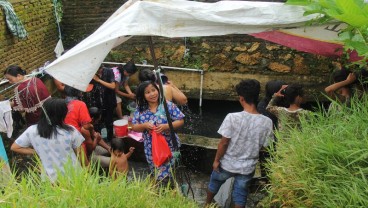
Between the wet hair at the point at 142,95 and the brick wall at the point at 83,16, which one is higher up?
the brick wall at the point at 83,16

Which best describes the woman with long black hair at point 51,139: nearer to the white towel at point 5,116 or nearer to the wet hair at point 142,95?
the wet hair at point 142,95

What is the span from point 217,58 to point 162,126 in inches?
189

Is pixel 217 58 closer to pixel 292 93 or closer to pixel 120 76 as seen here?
pixel 120 76

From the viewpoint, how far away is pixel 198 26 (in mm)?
3133

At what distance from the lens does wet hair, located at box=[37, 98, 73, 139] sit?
10.5ft

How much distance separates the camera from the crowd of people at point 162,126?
3275 mm

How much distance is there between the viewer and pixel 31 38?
Answer: 745 centimetres

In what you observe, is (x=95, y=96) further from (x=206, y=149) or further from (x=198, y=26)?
(x=198, y=26)

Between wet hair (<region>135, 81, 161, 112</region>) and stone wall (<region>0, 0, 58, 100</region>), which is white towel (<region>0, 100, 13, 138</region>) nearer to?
wet hair (<region>135, 81, 161, 112</region>)

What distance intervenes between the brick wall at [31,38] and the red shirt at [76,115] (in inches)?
128

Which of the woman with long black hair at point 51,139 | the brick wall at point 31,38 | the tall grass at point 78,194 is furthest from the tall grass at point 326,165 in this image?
the brick wall at point 31,38

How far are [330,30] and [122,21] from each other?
2.20 metres

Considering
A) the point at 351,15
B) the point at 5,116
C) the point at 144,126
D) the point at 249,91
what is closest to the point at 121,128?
the point at 5,116

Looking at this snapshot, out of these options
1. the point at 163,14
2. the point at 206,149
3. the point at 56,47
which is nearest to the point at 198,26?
the point at 163,14
